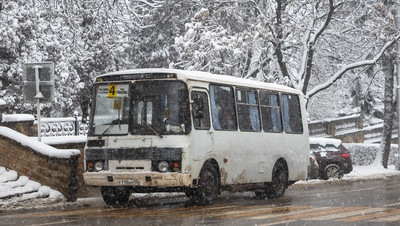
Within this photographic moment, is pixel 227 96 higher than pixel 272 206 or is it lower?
higher

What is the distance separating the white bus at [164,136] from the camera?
1681cm

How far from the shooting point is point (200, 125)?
57.2 ft

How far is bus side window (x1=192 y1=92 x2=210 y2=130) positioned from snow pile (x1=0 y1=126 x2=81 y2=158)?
349cm

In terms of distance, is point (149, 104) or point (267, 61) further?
point (267, 61)

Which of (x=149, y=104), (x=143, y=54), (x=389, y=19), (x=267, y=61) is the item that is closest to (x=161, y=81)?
(x=149, y=104)

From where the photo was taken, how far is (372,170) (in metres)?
40.1

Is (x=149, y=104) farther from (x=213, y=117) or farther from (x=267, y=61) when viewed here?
(x=267, y=61)

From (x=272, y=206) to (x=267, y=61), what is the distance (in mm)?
17948

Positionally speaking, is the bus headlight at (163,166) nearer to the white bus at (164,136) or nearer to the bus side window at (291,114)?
the white bus at (164,136)

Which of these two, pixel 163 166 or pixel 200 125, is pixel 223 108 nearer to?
pixel 200 125

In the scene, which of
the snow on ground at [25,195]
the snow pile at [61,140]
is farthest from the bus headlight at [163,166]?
the snow pile at [61,140]

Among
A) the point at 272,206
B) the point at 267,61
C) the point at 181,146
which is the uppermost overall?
the point at 267,61

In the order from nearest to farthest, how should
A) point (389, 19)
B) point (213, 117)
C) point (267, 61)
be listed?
point (213, 117), point (389, 19), point (267, 61)

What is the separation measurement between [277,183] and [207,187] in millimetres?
4108
